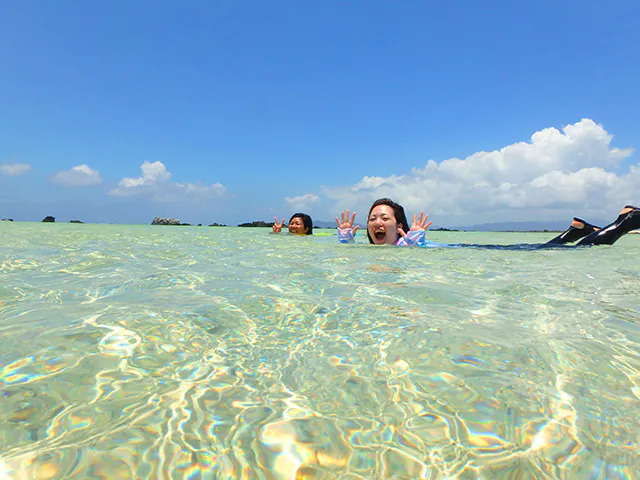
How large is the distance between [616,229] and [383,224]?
19.0 ft

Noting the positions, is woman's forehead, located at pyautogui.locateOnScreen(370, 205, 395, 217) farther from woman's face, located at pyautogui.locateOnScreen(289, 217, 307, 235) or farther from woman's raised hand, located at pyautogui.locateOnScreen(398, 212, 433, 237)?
woman's face, located at pyautogui.locateOnScreen(289, 217, 307, 235)

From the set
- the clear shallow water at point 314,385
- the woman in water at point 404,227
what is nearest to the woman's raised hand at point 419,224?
the woman in water at point 404,227

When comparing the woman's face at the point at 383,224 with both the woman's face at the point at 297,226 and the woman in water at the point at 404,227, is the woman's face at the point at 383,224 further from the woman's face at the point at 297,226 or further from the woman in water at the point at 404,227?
the woman's face at the point at 297,226

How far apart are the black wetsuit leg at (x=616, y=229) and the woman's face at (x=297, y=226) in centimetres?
938

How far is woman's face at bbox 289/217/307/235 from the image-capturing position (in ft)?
48.6

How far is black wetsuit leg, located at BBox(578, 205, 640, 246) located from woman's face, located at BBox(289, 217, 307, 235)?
938 cm

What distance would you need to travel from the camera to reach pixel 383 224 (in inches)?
335

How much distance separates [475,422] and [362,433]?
17.1 inches

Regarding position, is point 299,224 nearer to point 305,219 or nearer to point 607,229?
point 305,219

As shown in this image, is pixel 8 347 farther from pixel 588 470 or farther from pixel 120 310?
pixel 588 470

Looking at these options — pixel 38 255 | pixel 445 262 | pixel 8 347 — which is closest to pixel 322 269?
pixel 445 262

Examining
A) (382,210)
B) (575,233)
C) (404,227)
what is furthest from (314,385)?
(575,233)

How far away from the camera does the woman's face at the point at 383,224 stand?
28.0 ft

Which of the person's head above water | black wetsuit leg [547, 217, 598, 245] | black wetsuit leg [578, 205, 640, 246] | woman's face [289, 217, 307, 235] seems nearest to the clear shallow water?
the person's head above water
